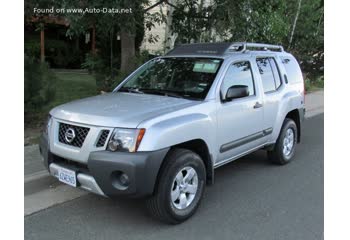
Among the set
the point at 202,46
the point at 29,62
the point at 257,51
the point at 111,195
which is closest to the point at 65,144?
the point at 111,195

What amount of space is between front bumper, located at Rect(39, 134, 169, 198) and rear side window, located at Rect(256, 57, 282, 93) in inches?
96.4

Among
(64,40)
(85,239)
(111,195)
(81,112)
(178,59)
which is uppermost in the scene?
(64,40)

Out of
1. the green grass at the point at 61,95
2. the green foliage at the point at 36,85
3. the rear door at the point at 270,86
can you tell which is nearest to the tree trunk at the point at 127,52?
Result: the green grass at the point at 61,95

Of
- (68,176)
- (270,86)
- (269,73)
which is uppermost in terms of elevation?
(269,73)

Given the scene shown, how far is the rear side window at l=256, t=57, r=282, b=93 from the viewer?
5.66 meters

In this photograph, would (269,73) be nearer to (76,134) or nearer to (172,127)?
(172,127)

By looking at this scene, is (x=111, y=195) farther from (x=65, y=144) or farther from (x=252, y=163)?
(x=252, y=163)

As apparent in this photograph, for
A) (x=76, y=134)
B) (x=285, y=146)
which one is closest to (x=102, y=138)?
(x=76, y=134)

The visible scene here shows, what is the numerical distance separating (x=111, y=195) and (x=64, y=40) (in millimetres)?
16748

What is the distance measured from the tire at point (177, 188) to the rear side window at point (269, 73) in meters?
1.99

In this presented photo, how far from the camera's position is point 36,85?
7.07m

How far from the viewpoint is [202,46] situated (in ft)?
17.7

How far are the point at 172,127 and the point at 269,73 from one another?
101 inches

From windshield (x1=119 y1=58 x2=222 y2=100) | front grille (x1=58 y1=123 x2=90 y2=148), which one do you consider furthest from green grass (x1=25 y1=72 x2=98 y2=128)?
front grille (x1=58 y1=123 x2=90 y2=148)
